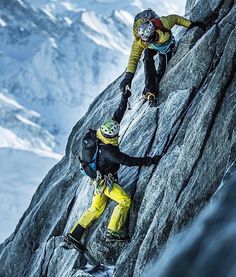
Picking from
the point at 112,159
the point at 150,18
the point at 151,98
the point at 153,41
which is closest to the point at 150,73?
the point at 151,98

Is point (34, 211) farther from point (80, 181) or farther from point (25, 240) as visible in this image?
point (80, 181)

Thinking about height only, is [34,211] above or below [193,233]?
below

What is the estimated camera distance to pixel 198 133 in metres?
15.2

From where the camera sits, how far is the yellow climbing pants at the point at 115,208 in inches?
703

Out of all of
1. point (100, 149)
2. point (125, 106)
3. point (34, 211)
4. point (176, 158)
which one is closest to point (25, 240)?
point (34, 211)

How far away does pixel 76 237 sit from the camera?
773 inches

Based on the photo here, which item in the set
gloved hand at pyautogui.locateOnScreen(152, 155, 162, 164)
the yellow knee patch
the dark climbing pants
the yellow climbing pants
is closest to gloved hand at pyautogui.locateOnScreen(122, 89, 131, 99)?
the dark climbing pants

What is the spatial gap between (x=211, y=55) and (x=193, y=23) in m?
3.32

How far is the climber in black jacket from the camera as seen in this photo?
17.7 meters

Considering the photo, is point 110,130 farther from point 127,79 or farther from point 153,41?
point 127,79

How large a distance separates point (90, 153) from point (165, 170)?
2.65m

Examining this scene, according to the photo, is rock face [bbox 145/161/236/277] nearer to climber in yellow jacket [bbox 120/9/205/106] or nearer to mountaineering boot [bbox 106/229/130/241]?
mountaineering boot [bbox 106/229/130/241]

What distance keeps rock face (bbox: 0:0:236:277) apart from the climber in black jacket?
0.31 m

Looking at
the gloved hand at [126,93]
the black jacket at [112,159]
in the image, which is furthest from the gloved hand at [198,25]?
the black jacket at [112,159]
